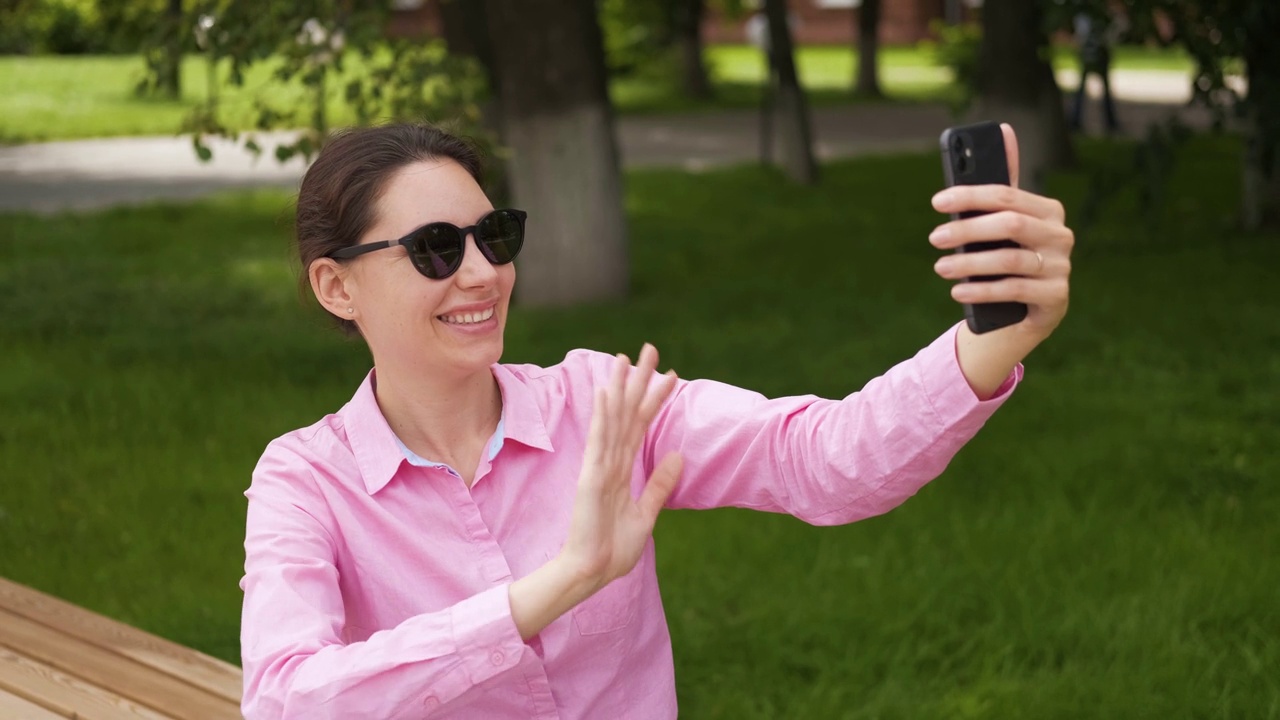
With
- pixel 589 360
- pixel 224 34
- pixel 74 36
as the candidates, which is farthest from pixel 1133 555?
pixel 74 36

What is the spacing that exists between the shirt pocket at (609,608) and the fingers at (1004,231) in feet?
2.53

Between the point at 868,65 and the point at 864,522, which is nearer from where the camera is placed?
the point at 864,522

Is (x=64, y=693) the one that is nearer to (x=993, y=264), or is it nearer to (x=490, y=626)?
(x=490, y=626)

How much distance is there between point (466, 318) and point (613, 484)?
515 millimetres

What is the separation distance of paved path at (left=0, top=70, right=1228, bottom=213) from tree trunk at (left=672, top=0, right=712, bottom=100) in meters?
3.02

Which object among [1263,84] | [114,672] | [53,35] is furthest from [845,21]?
[114,672]

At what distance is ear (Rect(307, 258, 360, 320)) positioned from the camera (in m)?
2.38

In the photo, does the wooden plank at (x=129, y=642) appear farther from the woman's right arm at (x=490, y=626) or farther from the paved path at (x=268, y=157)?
the paved path at (x=268, y=157)

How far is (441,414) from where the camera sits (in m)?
2.43

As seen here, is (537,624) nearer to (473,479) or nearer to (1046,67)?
(473,479)

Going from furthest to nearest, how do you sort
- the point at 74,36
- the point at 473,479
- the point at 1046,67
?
1. the point at 74,36
2. the point at 1046,67
3. the point at 473,479

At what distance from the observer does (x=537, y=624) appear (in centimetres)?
191

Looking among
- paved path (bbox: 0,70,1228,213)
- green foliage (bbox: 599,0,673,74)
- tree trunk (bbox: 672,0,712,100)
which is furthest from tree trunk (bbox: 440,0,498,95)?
green foliage (bbox: 599,0,673,74)

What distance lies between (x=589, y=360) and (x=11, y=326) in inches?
296
